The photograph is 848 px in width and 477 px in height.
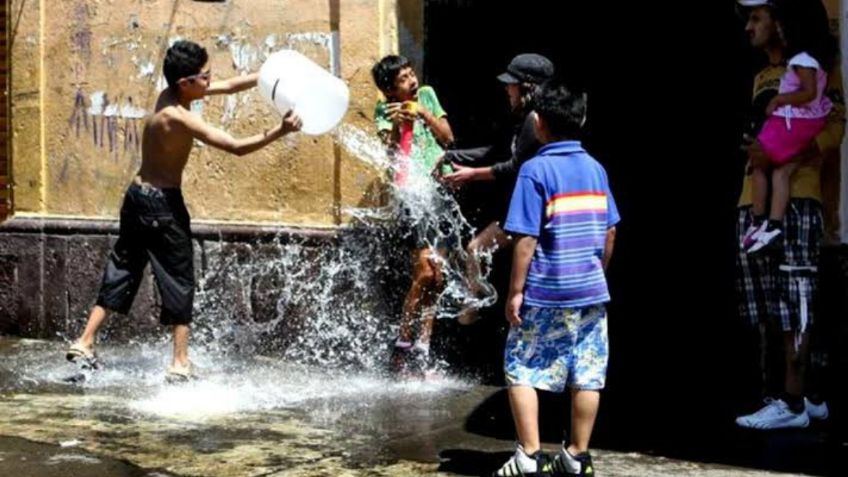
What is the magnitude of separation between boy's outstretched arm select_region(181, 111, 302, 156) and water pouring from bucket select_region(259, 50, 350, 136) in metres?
0.14

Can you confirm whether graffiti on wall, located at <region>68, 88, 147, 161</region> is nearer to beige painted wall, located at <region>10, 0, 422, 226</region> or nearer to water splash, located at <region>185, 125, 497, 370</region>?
beige painted wall, located at <region>10, 0, 422, 226</region>

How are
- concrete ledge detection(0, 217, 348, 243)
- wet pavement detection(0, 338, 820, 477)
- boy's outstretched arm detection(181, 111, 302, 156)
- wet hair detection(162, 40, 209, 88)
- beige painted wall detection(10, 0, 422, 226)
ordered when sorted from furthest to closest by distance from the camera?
concrete ledge detection(0, 217, 348, 243), beige painted wall detection(10, 0, 422, 226), wet hair detection(162, 40, 209, 88), boy's outstretched arm detection(181, 111, 302, 156), wet pavement detection(0, 338, 820, 477)

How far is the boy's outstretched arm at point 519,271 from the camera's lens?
4957 mm

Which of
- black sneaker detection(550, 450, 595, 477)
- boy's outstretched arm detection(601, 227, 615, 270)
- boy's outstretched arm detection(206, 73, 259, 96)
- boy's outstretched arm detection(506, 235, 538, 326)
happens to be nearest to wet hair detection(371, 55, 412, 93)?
boy's outstretched arm detection(206, 73, 259, 96)

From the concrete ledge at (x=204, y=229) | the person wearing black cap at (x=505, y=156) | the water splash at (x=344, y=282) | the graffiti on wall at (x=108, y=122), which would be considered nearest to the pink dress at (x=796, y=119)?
the person wearing black cap at (x=505, y=156)

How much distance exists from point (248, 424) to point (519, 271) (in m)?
1.92

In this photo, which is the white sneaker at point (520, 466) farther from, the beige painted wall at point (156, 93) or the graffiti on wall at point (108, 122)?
the graffiti on wall at point (108, 122)

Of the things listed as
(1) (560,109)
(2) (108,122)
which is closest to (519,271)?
(1) (560,109)

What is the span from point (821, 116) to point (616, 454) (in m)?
1.73

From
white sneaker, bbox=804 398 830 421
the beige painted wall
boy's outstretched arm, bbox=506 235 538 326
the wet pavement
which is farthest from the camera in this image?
the beige painted wall

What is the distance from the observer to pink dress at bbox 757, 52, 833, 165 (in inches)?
232

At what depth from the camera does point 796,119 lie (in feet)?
19.4

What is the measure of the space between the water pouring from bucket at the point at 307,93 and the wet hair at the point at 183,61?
14.7 inches

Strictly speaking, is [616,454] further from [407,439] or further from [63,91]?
[63,91]
